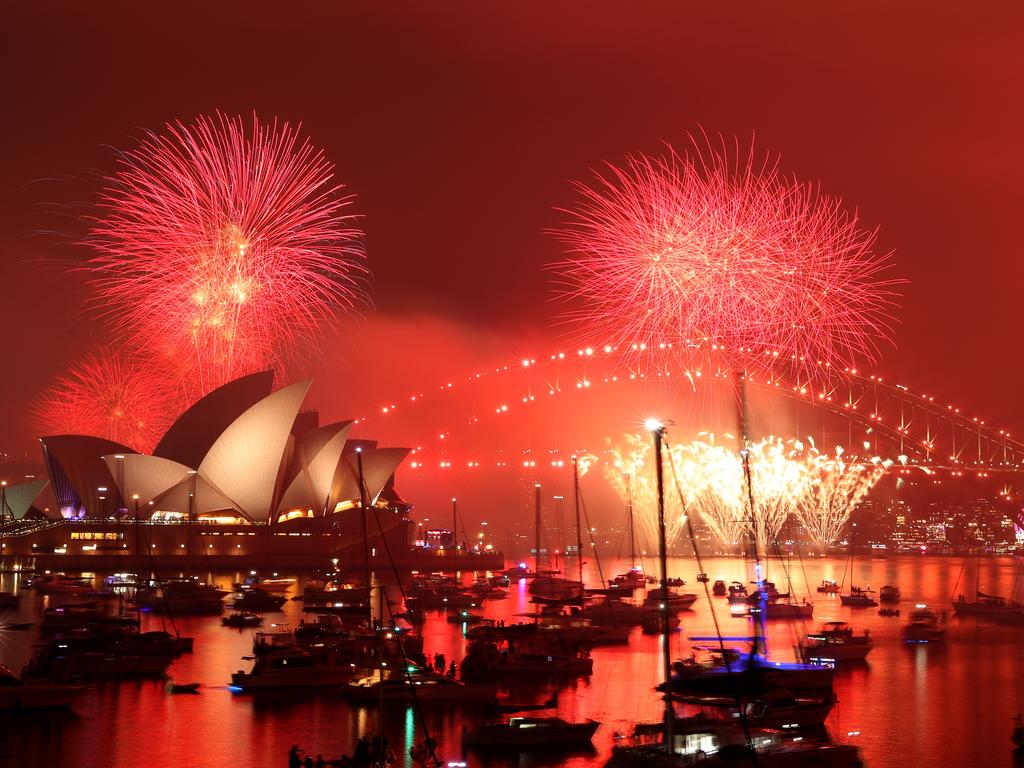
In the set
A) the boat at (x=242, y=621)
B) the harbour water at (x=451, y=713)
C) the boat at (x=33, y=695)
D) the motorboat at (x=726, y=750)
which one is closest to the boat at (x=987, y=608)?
the harbour water at (x=451, y=713)

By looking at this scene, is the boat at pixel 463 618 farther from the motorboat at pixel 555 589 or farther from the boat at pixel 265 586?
the boat at pixel 265 586

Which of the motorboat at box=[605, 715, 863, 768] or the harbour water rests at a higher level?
the motorboat at box=[605, 715, 863, 768]

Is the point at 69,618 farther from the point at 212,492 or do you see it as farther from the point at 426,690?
the point at 212,492

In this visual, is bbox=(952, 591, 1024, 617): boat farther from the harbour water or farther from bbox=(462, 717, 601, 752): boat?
bbox=(462, 717, 601, 752): boat

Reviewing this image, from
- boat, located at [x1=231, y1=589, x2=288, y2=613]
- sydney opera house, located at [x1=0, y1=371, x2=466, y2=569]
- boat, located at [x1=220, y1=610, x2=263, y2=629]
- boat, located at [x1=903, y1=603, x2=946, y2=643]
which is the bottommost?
boat, located at [x1=903, y1=603, x2=946, y2=643]

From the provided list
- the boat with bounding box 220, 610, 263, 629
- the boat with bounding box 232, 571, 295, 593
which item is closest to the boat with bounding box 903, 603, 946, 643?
the boat with bounding box 220, 610, 263, 629

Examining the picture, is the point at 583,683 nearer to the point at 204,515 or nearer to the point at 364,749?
the point at 364,749
